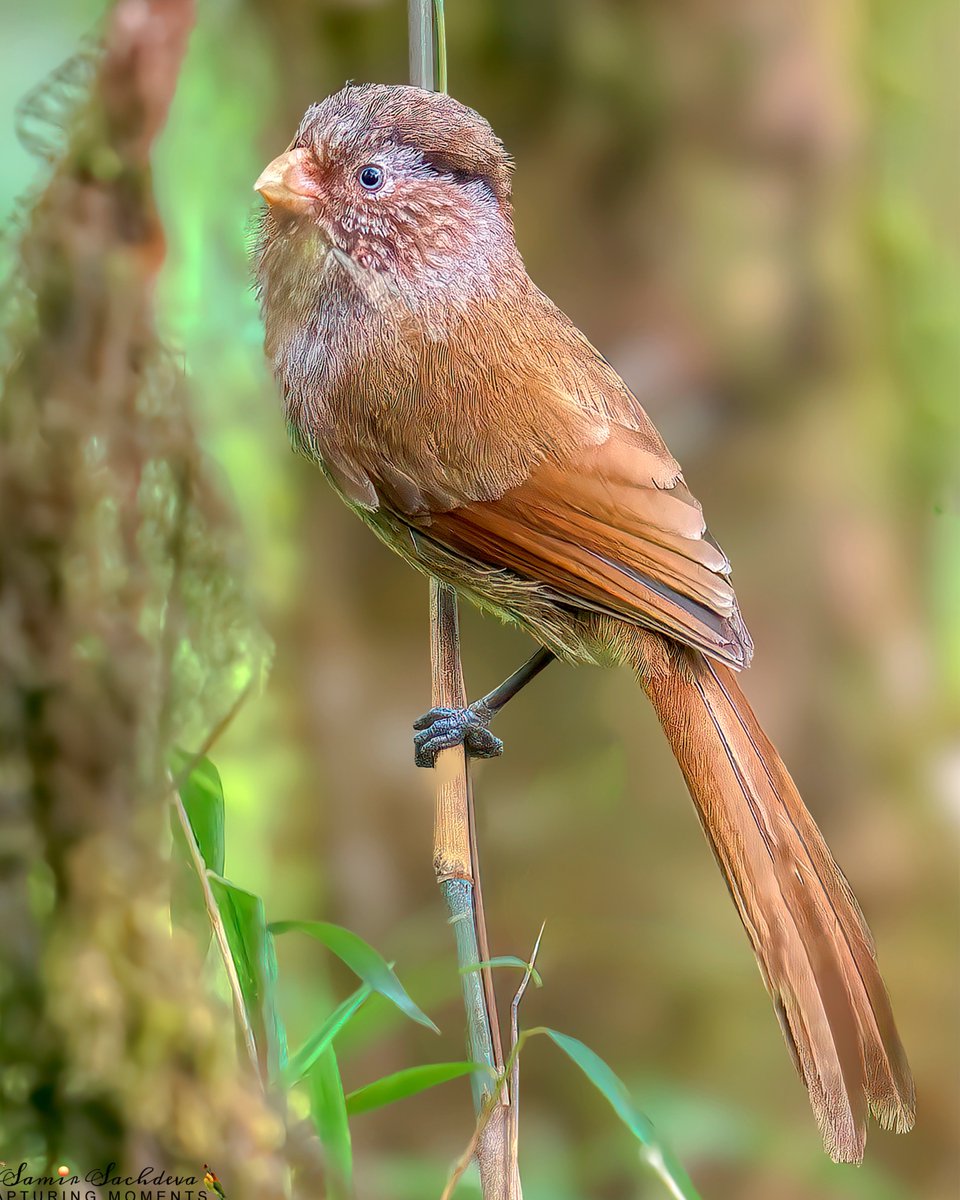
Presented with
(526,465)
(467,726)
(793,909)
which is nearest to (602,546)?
(526,465)

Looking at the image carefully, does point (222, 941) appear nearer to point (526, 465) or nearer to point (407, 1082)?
point (407, 1082)

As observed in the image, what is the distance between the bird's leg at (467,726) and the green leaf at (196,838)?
1.61 feet

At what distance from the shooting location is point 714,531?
2365 millimetres

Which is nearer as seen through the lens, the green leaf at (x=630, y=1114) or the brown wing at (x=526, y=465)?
the green leaf at (x=630, y=1114)

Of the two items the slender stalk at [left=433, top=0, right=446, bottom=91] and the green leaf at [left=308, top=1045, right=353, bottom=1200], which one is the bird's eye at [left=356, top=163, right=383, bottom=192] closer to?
the slender stalk at [left=433, top=0, right=446, bottom=91]

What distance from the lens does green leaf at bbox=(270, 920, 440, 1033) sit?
946mm

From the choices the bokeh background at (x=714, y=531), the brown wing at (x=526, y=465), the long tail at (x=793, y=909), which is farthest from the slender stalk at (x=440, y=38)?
the bokeh background at (x=714, y=531)

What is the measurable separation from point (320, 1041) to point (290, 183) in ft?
2.88

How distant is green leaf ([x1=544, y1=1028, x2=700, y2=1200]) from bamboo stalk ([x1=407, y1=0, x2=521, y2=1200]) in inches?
3.0

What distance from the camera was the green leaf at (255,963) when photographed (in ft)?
3.29

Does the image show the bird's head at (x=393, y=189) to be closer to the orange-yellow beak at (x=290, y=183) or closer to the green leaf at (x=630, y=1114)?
the orange-yellow beak at (x=290, y=183)

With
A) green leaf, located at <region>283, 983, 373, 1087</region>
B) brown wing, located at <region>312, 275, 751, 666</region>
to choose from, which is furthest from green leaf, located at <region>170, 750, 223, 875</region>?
brown wing, located at <region>312, 275, 751, 666</region>

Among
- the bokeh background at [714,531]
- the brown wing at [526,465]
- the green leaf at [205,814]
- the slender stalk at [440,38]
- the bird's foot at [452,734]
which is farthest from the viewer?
the bokeh background at [714,531]

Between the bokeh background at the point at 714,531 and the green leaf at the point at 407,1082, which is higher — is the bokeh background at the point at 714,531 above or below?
above
